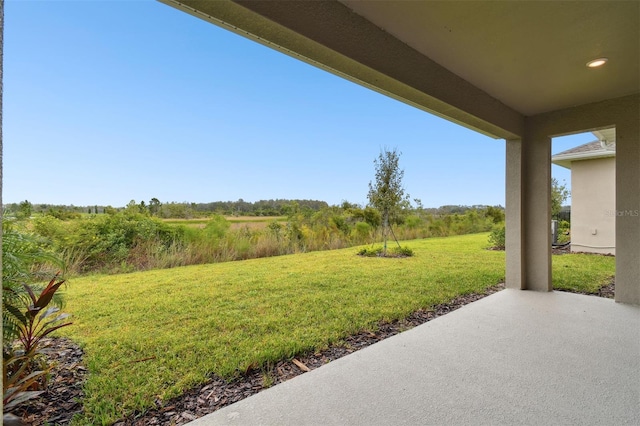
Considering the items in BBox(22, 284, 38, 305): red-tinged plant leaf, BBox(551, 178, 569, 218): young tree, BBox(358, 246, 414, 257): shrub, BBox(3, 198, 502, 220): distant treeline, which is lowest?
BBox(358, 246, 414, 257): shrub

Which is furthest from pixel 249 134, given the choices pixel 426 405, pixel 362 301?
pixel 426 405

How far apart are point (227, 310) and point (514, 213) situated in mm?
4511

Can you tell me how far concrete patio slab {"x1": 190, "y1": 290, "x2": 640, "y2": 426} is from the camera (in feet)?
5.73

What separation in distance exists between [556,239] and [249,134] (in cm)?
1036

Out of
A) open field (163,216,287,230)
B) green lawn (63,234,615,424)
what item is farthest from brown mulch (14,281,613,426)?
open field (163,216,287,230)

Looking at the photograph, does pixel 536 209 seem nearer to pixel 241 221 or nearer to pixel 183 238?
pixel 241 221

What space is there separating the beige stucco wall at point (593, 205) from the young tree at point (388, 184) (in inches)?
180

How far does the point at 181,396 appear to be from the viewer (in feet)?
6.54

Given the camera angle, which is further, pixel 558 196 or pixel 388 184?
pixel 558 196

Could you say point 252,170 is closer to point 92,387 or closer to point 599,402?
point 92,387

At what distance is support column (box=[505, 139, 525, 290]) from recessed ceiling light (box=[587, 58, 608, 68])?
1663mm

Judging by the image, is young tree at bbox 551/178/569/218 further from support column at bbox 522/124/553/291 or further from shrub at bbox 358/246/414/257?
support column at bbox 522/124/553/291

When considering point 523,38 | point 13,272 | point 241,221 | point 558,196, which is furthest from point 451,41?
point 558,196

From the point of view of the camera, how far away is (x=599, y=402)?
186cm
